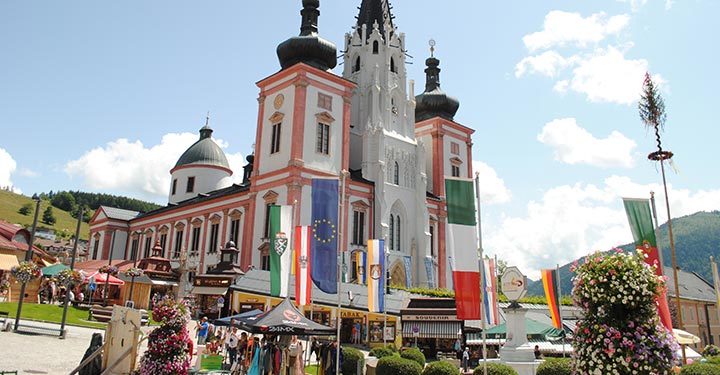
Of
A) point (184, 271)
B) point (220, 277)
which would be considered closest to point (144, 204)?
point (184, 271)

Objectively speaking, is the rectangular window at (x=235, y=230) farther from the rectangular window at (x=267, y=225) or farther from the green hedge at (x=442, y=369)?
the green hedge at (x=442, y=369)

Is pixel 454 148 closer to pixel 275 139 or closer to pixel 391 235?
pixel 391 235

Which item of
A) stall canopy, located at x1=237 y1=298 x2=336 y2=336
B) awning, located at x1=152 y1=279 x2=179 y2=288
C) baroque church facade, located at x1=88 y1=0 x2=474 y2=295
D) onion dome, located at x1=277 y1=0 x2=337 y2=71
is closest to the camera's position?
stall canopy, located at x1=237 y1=298 x2=336 y2=336

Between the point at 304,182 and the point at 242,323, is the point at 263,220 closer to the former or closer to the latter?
the point at 304,182

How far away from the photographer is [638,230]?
17500 millimetres

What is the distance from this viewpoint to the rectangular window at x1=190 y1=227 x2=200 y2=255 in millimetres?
52219

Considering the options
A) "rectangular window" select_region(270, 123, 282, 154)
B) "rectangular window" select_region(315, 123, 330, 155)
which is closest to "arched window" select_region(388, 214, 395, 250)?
"rectangular window" select_region(315, 123, 330, 155)

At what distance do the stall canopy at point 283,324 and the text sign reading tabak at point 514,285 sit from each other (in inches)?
212

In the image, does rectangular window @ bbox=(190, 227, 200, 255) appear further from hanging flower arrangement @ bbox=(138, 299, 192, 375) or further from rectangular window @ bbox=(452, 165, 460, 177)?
hanging flower arrangement @ bbox=(138, 299, 192, 375)

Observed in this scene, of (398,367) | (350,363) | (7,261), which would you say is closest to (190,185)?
(7,261)

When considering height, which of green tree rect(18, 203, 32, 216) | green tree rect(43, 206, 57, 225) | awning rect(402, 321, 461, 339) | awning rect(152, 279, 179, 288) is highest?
green tree rect(18, 203, 32, 216)

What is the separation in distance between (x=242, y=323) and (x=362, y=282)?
54.9ft

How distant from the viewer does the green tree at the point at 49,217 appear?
14925 centimetres

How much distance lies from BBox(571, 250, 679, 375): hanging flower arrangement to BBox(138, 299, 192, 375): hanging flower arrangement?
8938 mm
